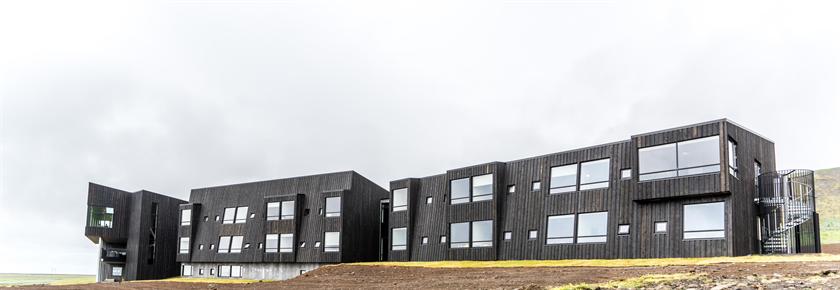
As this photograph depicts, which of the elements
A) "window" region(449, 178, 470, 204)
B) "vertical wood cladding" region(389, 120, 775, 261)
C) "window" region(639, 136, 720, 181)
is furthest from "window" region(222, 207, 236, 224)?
"window" region(639, 136, 720, 181)

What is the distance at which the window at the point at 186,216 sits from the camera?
1833 inches

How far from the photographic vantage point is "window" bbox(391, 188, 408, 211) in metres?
35.9

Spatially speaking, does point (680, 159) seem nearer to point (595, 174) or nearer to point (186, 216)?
point (595, 174)

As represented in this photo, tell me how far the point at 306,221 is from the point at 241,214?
6.03 meters

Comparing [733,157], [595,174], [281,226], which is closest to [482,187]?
[595,174]

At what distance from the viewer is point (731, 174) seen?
23.1 m

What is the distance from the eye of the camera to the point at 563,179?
91.2 feet

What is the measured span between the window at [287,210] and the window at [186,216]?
8.69 m

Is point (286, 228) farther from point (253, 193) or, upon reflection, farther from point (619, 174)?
point (619, 174)

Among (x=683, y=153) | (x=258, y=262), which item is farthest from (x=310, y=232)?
(x=683, y=153)

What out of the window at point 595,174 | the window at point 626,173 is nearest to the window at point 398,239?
the window at point 595,174

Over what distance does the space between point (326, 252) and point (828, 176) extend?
258 ft

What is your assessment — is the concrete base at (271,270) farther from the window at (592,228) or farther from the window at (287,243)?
the window at (592,228)

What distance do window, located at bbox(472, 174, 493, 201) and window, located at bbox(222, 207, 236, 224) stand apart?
742 inches
